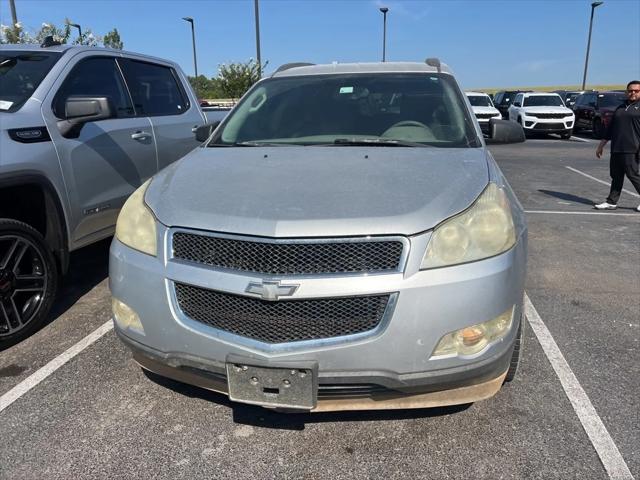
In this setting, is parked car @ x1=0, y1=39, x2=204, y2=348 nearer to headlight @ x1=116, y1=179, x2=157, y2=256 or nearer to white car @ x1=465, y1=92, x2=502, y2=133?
headlight @ x1=116, y1=179, x2=157, y2=256

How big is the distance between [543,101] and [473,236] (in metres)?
21.9

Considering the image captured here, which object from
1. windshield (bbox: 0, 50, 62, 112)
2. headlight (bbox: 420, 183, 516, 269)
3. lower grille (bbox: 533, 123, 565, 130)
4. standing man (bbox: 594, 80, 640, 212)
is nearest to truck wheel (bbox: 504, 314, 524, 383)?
headlight (bbox: 420, 183, 516, 269)

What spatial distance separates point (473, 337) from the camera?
6.93 ft

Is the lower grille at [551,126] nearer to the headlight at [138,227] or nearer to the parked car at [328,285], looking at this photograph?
the parked car at [328,285]

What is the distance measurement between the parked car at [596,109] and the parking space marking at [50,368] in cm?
2017

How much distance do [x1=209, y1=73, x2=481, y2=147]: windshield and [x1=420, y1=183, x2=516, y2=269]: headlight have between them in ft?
3.03

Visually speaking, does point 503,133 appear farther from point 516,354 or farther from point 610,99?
point 610,99

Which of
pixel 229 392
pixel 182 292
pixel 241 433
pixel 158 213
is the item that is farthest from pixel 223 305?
pixel 241 433

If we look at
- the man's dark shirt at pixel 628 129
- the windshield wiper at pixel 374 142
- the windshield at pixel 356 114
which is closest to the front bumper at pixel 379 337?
the windshield wiper at pixel 374 142

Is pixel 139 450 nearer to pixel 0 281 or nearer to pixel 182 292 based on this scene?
pixel 182 292

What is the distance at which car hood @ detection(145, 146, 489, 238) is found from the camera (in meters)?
2.11

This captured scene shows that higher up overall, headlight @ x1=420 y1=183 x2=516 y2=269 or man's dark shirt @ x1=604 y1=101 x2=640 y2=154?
headlight @ x1=420 y1=183 x2=516 y2=269

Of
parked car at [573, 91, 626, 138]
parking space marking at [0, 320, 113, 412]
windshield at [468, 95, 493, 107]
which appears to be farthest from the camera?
windshield at [468, 95, 493, 107]

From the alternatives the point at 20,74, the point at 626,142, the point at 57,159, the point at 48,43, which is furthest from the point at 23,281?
the point at 626,142
